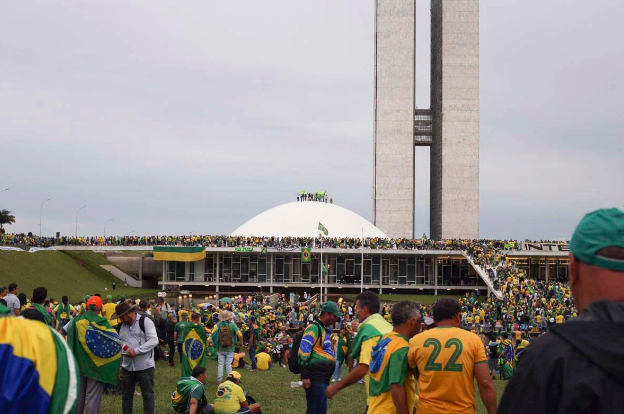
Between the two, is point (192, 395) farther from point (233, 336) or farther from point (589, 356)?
point (589, 356)

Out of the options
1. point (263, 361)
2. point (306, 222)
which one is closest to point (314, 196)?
point (306, 222)

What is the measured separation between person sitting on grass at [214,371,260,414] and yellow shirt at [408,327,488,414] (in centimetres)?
440

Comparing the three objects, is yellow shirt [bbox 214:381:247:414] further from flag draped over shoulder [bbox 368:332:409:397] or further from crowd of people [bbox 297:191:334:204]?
crowd of people [bbox 297:191:334:204]

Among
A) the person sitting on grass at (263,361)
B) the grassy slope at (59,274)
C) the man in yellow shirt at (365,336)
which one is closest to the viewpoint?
the man in yellow shirt at (365,336)

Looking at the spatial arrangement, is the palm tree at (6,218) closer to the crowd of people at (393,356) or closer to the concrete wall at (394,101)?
the concrete wall at (394,101)

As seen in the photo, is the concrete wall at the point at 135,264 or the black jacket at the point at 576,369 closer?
the black jacket at the point at 576,369

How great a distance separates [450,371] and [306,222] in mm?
70708

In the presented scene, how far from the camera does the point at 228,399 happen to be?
937cm

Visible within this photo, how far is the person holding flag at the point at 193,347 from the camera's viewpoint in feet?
38.9

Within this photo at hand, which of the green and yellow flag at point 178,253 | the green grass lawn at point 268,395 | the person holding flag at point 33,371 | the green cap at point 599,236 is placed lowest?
the green grass lawn at point 268,395

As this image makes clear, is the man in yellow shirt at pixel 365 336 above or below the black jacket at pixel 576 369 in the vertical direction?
below

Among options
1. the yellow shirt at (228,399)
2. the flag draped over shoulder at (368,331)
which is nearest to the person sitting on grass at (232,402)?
the yellow shirt at (228,399)

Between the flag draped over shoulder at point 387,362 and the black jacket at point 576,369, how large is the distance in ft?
11.1

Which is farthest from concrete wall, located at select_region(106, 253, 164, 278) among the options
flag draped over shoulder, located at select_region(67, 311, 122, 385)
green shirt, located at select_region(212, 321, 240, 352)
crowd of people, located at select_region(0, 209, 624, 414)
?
flag draped over shoulder, located at select_region(67, 311, 122, 385)
